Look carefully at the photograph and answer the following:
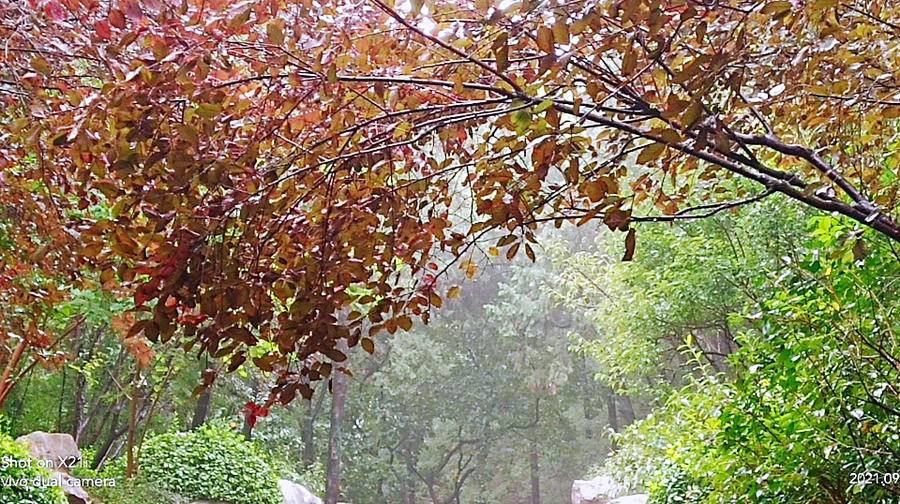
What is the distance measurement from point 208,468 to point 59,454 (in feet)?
4.26

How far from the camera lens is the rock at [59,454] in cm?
585

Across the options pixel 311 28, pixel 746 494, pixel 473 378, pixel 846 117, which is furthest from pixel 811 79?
pixel 473 378

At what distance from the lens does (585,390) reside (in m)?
15.8

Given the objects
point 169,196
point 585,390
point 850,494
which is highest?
point 585,390

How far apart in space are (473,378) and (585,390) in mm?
2342

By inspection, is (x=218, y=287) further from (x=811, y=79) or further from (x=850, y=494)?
(x=850, y=494)

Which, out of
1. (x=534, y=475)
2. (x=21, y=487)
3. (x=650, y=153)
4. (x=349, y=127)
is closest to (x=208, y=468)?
(x=21, y=487)

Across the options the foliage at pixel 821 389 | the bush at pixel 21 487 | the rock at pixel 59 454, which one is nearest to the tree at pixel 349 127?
the foliage at pixel 821 389

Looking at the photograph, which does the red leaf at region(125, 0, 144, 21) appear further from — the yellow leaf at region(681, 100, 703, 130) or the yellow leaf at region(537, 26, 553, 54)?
the yellow leaf at region(681, 100, 703, 130)

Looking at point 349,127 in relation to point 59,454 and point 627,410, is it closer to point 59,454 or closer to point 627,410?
Answer: point 59,454

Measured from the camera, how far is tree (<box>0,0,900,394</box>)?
1.02 meters

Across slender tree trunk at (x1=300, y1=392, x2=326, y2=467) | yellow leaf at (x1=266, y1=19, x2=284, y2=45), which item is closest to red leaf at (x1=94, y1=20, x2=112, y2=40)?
yellow leaf at (x1=266, y1=19, x2=284, y2=45)

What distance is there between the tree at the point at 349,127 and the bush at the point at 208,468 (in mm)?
6250

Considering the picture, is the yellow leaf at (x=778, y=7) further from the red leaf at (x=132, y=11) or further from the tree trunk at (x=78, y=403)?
the tree trunk at (x=78, y=403)
